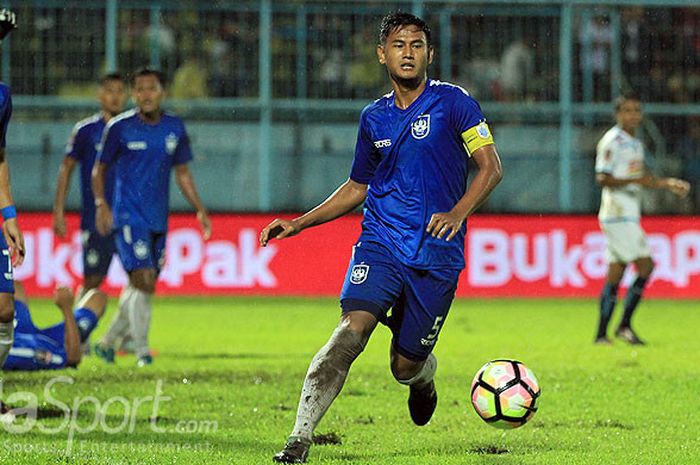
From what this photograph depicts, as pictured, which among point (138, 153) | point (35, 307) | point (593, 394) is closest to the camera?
point (593, 394)

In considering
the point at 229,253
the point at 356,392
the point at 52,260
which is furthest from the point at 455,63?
the point at 356,392

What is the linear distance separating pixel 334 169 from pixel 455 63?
2241 mm

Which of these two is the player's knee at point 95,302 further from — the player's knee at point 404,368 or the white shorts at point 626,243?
the white shorts at point 626,243

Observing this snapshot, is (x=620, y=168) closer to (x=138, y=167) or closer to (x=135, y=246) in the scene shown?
(x=138, y=167)

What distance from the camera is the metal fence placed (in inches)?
785

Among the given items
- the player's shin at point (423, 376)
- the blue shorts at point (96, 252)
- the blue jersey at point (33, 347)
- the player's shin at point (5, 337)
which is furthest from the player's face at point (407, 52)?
the blue shorts at point (96, 252)

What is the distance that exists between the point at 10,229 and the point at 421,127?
226 centimetres

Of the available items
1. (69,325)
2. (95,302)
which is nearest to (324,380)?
(69,325)

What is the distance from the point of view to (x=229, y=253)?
63.2 feet

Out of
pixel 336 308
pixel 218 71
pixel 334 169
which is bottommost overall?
pixel 336 308

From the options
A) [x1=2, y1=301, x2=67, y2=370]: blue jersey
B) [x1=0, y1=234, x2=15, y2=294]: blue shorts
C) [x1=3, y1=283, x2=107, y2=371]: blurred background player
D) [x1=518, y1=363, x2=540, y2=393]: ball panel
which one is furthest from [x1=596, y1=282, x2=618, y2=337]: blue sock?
[x1=0, y1=234, x2=15, y2=294]: blue shorts

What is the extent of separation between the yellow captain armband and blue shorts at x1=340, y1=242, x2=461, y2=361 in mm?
613

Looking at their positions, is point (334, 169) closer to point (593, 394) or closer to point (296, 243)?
point (296, 243)

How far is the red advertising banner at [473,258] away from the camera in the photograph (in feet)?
63.2
